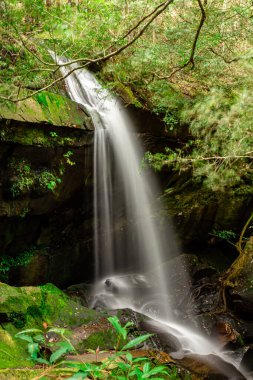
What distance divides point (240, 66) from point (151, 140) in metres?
3.06

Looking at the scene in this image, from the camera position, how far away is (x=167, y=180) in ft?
28.8

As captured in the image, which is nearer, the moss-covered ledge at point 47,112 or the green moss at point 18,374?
the green moss at point 18,374

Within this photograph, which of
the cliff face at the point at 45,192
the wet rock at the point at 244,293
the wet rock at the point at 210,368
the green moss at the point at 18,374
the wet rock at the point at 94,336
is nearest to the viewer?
the green moss at the point at 18,374

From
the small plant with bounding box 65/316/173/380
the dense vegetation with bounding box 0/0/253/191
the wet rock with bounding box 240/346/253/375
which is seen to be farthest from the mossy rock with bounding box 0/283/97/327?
the dense vegetation with bounding box 0/0/253/191

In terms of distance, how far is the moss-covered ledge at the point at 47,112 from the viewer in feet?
17.4

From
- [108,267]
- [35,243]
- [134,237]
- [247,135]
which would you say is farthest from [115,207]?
[247,135]

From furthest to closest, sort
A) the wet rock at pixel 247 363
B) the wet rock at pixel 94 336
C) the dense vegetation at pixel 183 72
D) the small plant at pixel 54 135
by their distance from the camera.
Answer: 1. the dense vegetation at pixel 183 72
2. the small plant at pixel 54 135
3. the wet rock at pixel 247 363
4. the wet rock at pixel 94 336

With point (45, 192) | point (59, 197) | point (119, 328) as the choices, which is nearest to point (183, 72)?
point (59, 197)

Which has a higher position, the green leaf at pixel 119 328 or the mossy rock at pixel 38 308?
the green leaf at pixel 119 328

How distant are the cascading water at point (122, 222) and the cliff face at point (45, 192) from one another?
1.50 feet

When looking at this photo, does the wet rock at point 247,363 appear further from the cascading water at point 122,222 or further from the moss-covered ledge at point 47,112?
the moss-covered ledge at point 47,112

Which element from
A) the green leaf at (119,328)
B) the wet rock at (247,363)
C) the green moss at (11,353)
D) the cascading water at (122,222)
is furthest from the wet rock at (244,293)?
the green leaf at (119,328)

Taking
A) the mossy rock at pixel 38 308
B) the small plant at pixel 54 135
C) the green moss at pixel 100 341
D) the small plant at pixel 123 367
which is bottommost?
the green moss at pixel 100 341

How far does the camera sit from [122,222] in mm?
Answer: 8508
